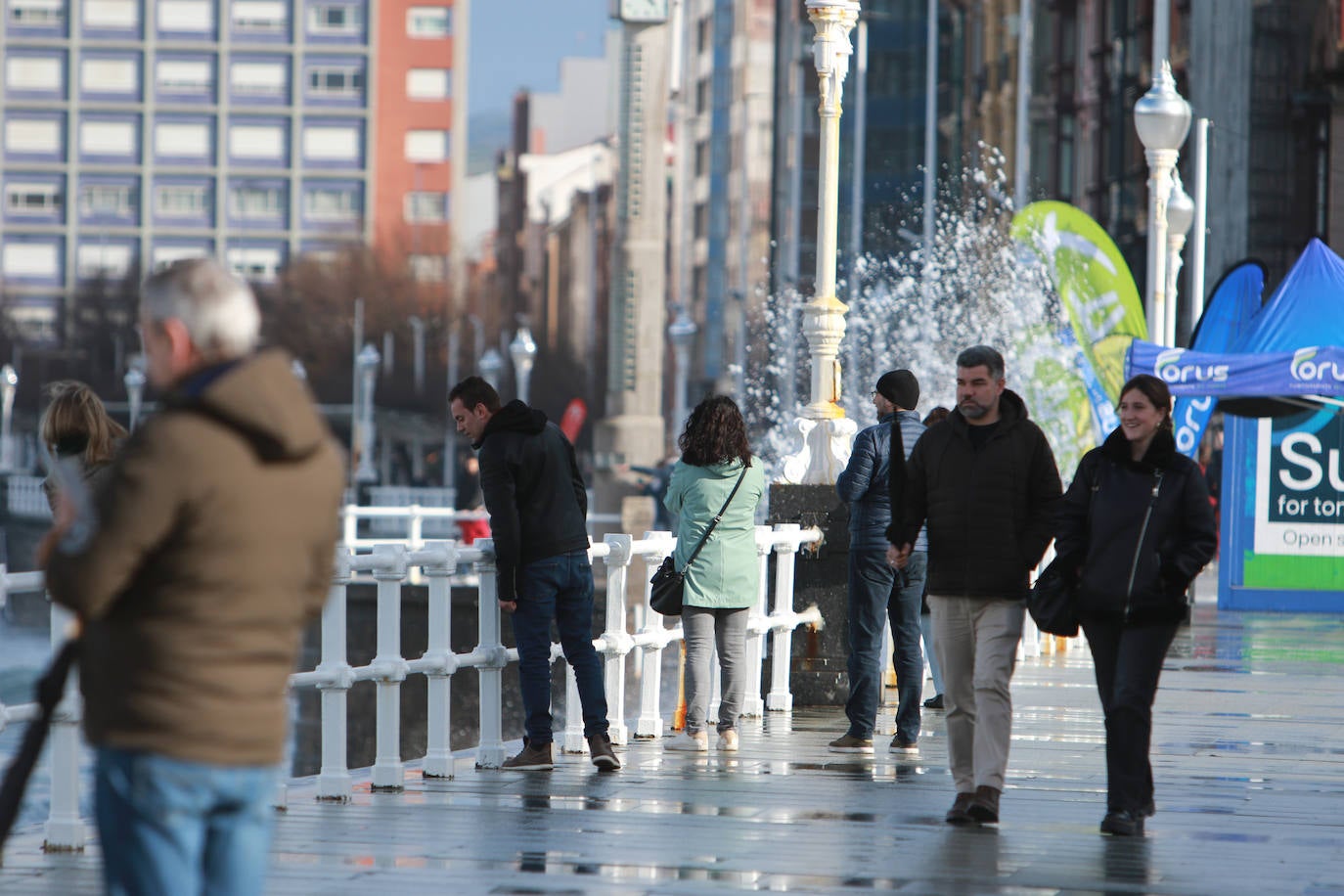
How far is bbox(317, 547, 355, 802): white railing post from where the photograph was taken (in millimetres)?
9477

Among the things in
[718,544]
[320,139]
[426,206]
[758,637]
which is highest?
[320,139]

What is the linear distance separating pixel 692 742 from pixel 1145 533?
403 cm

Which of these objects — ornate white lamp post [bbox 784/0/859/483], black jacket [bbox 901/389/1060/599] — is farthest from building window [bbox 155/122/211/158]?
black jacket [bbox 901/389/1060/599]

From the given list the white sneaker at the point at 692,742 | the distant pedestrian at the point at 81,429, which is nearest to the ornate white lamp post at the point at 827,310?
the white sneaker at the point at 692,742

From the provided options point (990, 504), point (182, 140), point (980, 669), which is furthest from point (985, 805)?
point (182, 140)

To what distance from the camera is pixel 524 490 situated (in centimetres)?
1049

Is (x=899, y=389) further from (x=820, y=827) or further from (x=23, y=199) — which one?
(x=23, y=199)

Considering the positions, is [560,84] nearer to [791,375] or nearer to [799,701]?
[791,375]

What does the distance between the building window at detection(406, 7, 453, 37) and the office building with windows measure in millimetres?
121

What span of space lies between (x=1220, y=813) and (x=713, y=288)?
105858mm

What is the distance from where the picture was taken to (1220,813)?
9570 millimetres

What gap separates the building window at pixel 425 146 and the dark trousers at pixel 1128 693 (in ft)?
442

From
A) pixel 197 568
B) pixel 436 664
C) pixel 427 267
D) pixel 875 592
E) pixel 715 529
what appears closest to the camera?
pixel 197 568

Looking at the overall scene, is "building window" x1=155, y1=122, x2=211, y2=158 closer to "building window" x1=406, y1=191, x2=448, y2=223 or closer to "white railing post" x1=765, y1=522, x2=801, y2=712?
Answer: "building window" x1=406, y1=191, x2=448, y2=223
